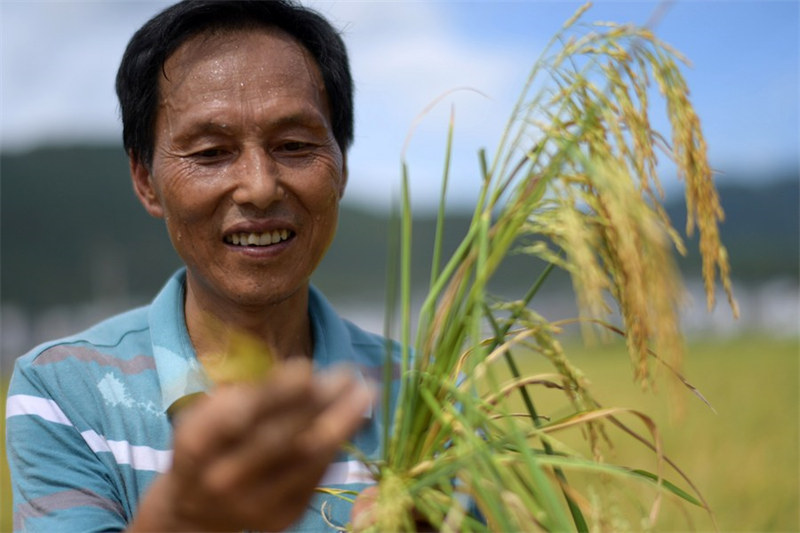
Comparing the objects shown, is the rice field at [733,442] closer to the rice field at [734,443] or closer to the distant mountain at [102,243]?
the rice field at [734,443]

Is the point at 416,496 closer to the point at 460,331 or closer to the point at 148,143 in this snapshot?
the point at 460,331

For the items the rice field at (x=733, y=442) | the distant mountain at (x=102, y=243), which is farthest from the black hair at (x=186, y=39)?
the distant mountain at (x=102, y=243)

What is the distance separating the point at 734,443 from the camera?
10.6m

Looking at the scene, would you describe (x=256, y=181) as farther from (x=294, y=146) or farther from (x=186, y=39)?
(x=186, y=39)

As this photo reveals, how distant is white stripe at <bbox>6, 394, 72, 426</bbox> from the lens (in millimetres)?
2490

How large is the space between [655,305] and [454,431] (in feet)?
1.48

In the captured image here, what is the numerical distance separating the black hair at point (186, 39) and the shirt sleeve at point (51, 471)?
0.81 metres

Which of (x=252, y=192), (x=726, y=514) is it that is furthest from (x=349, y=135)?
(x=726, y=514)

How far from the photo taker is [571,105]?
1.90 meters

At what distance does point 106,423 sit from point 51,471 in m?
0.27

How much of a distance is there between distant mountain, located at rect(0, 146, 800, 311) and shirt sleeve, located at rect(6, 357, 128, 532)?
7121cm

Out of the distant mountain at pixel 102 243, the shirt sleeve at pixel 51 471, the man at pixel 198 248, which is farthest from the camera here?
the distant mountain at pixel 102 243

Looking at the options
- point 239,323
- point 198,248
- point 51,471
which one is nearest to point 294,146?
point 198,248

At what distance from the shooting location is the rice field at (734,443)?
24.7 feet
